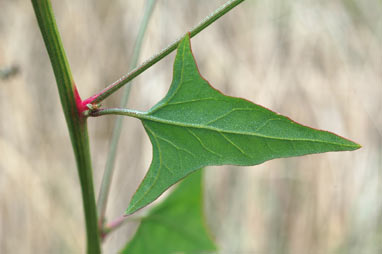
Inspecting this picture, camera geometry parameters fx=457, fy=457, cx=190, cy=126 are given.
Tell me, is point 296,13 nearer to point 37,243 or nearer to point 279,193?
point 279,193

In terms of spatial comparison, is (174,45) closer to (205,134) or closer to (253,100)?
(205,134)

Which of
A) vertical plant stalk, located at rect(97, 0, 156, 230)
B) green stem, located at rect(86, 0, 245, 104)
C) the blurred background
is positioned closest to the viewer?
green stem, located at rect(86, 0, 245, 104)

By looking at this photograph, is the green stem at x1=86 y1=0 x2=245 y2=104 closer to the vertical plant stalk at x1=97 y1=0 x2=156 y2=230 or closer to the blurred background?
the vertical plant stalk at x1=97 y1=0 x2=156 y2=230

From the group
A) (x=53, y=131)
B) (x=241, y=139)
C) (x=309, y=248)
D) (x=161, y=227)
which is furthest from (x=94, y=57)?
(x=241, y=139)

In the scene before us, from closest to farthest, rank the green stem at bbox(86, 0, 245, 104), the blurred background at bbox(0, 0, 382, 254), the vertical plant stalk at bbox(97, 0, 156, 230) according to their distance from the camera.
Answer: the green stem at bbox(86, 0, 245, 104) < the vertical plant stalk at bbox(97, 0, 156, 230) < the blurred background at bbox(0, 0, 382, 254)

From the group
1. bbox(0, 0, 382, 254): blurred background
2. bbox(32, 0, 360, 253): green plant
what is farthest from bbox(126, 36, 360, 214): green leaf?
bbox(0, 0, 382, 254): blurred background

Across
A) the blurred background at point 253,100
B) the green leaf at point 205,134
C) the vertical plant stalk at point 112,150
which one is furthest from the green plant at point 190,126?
the blurred background at point 253,100
